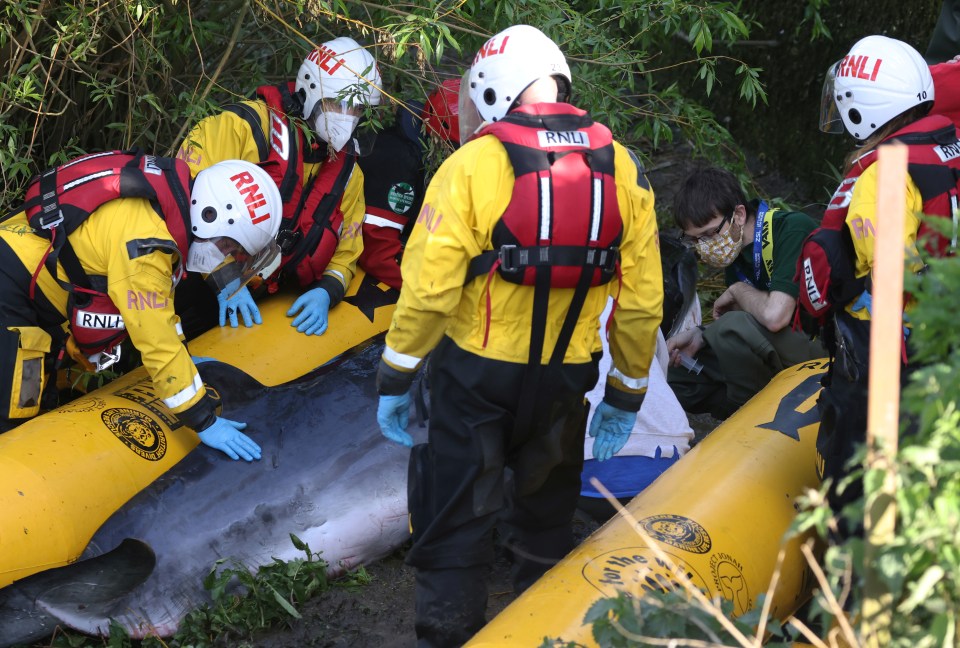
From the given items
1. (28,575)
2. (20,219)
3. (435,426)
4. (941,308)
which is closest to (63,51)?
(20,219)

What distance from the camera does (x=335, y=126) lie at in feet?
15.3

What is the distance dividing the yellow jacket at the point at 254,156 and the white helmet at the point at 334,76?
14 centimetres

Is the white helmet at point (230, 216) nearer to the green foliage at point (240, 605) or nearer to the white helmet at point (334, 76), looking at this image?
the white helmet at point (334, 76)

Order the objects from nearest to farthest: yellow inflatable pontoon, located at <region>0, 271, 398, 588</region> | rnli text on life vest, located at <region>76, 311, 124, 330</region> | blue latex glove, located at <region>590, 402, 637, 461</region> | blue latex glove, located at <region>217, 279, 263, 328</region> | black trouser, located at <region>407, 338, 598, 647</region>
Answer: black trouser, located at <region>407, 338, 598, 647</region> < blue latex glove, located at <region>590, 402, 637, 461</region> < yellow inflatable pontoon, located at <region>0, 271, 398, 588</region> < rnli text on life vest, located at <region>76, 311, 124, 330</region> < blue latex glove, located at <region>217, 279, 263, 328</region>

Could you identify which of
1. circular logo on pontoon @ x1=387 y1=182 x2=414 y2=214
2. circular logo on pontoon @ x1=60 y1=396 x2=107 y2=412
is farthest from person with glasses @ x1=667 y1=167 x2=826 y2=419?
circular logo on pontoon @ x1=60 y1=396 x2=107 y2=412

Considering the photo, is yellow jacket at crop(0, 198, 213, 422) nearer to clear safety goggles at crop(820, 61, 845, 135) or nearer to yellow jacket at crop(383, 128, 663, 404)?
yellow jacket at crop(383, 128, 663, 404)

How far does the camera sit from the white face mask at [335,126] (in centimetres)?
464

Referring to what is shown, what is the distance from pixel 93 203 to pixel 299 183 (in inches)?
44.0

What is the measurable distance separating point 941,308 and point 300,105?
3.29 meters

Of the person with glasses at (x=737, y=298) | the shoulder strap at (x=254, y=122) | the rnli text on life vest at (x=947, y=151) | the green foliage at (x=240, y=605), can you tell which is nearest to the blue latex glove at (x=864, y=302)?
the rnli text on life vest at (x=947, y=151)

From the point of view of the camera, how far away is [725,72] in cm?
795

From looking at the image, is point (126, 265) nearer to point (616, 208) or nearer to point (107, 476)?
point (107, 476)

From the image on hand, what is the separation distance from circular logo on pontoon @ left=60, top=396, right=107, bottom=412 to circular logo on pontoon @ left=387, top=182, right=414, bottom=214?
1680mm

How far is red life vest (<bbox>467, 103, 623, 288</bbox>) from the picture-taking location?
2900 millimetres
